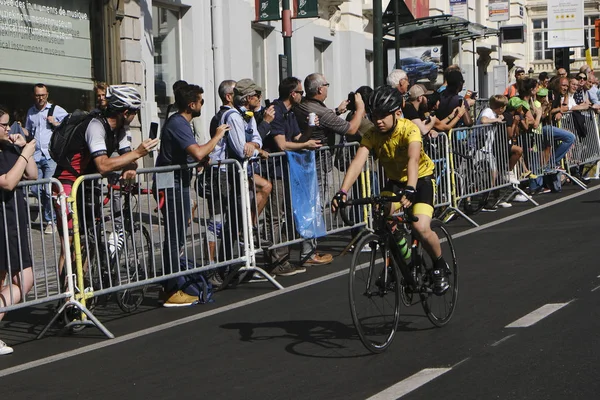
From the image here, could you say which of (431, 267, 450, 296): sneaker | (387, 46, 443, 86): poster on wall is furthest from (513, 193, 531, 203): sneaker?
(387, 46, 443, 86): poster on wall

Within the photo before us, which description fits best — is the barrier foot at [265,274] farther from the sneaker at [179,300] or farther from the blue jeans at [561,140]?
the blue jeans at [561,140]

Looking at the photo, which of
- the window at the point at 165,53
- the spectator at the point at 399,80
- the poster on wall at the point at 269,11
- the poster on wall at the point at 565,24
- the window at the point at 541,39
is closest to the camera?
the spectator at the point at 399,80

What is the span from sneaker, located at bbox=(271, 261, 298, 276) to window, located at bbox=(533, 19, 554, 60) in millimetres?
60644

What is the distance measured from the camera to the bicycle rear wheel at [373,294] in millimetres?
7492

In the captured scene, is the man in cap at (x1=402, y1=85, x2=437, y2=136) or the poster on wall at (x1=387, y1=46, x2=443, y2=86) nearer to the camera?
the man in cap at (x1=402, y1=85, x2=437, y2=136)

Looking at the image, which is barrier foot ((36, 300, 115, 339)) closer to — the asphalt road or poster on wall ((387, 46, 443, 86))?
the asphalt road

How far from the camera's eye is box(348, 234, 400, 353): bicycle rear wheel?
749cm

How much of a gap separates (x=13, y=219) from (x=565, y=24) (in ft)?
103

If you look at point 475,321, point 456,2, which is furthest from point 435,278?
point 456,2

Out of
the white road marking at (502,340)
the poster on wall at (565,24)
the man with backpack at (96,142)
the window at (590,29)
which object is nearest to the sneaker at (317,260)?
the man with backpack at (96,142)

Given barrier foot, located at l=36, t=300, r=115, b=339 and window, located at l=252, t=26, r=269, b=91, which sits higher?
window, located at l=252, t=26, r=269, b=91

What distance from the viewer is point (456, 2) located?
36.0 meters

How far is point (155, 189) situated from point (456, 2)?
89.1ft

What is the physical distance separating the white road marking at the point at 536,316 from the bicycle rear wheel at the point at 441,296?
49cm
